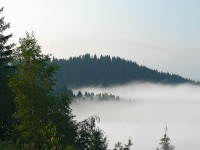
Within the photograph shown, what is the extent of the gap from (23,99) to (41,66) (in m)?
2.08

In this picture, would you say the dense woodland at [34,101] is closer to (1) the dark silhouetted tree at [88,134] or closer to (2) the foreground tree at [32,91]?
(2) the foreground tree at [32,91]

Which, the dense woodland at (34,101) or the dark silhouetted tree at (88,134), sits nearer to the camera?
the dense woodland at (34,101)

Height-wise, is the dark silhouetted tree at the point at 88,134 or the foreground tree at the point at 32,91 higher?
the foreground tree at the point at 32,91

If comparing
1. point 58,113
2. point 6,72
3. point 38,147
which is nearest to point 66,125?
point 58,113

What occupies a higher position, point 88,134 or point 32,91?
point 32,91

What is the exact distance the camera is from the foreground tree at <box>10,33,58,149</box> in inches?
966

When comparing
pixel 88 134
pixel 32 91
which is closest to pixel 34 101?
pixel 32 91

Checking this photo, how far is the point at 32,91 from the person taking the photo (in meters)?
24.8

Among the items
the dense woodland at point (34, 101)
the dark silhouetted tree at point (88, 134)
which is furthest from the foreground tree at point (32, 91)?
the dark silhouetted tree at point (88, 134)

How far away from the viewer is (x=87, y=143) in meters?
31.3

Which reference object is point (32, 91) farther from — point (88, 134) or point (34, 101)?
point (88, 134)

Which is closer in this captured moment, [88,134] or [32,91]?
[32,91]

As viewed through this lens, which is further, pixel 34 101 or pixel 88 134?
pixel 88 134

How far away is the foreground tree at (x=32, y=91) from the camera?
2453 centimetres
